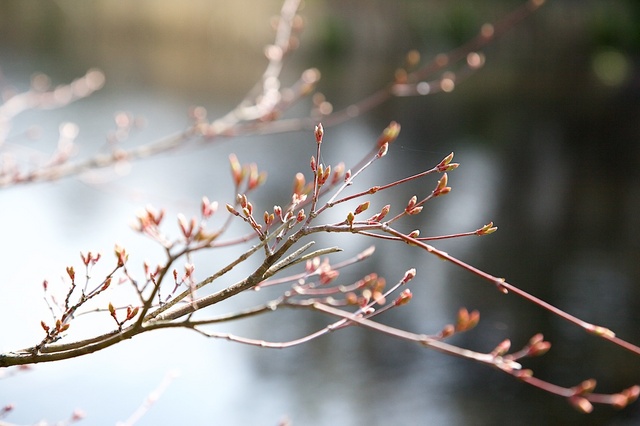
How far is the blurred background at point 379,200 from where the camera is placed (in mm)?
3295

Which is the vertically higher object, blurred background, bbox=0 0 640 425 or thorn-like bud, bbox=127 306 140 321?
thorn-like bud, bbox=127 306 140 321

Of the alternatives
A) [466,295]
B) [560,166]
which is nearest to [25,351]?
[466,295]

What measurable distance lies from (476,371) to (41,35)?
31.1 feet

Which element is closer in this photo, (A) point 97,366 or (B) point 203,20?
(A) point 97,366

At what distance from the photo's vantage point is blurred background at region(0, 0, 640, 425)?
3.29 m

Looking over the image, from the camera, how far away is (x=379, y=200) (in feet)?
14.6

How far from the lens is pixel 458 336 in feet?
12.4

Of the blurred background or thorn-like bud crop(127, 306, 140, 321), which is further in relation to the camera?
the blurred background

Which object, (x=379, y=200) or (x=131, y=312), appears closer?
(x=131, y=312)

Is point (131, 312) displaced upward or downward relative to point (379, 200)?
upward

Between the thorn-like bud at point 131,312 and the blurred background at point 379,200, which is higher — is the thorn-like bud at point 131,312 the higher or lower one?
the higher one

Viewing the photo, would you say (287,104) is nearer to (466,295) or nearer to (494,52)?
(466,295)

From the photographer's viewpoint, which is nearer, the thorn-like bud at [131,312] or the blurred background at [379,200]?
the thorn-like bud at [131,312]

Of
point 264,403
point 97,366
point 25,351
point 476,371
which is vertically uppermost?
point 25,351
